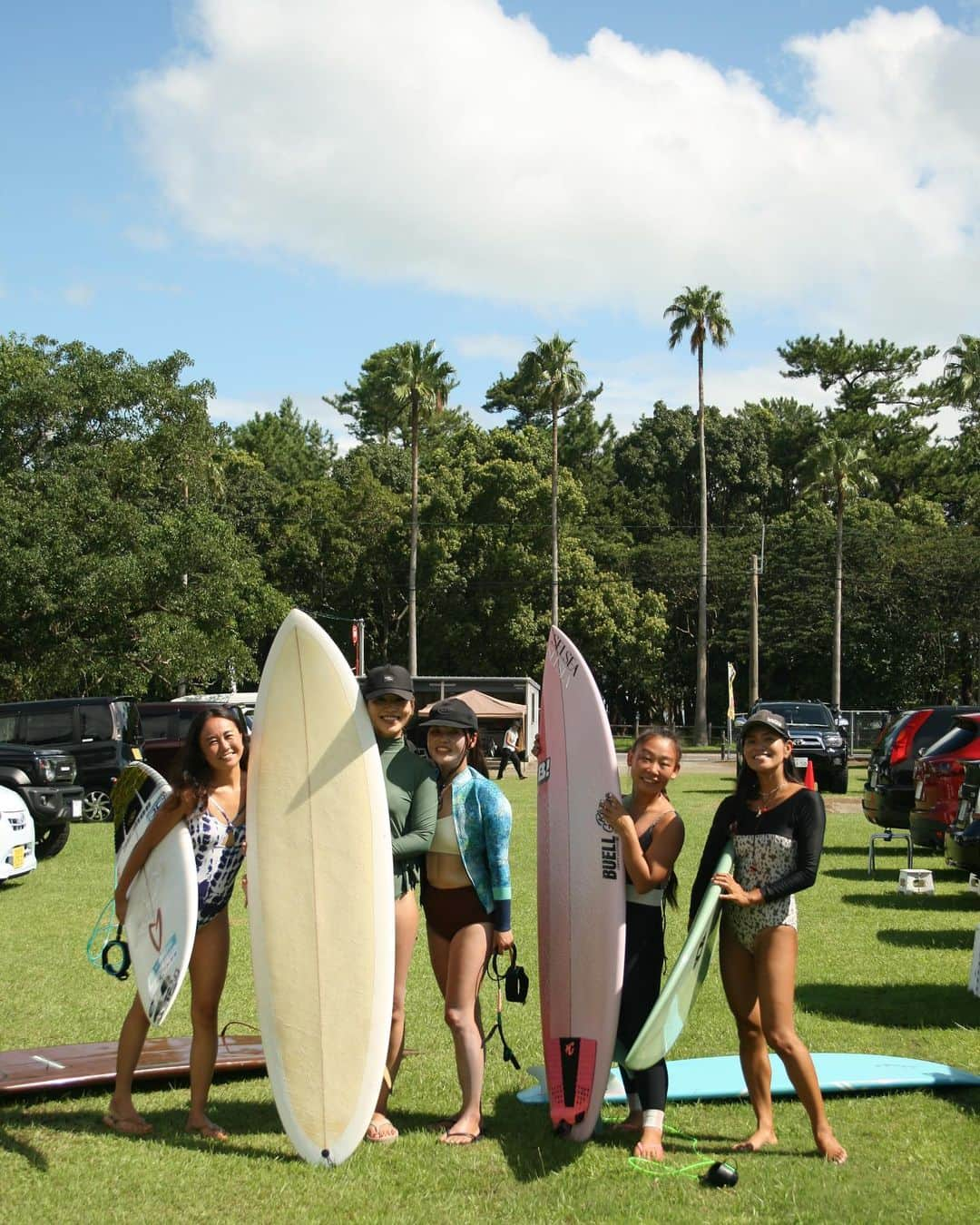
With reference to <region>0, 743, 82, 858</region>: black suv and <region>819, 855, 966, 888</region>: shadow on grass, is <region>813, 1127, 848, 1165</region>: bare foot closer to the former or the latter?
<region>819, 855, 966, 888</region>: shadow on grass

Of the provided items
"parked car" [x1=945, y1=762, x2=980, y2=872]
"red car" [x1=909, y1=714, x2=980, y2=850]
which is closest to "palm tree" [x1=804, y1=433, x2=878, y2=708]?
"red car" [x1=909, y1=714, x2=980, y2=850]

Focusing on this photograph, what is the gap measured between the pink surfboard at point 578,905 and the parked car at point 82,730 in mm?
13700

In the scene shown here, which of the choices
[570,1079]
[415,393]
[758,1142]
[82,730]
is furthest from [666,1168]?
[415,393]

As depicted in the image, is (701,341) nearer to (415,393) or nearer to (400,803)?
(415,393)

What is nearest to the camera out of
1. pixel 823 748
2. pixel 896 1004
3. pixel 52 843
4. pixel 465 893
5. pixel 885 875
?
pixel 465 893

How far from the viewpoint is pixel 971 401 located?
5644cm

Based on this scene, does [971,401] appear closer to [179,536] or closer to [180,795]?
[179,536]

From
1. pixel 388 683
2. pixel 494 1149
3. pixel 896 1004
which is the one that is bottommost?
pixel 896 1004

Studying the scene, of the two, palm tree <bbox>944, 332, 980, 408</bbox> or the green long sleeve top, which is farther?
palm tree <bbox>944, 332, 980, 408</bbox>

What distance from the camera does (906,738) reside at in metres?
14.4

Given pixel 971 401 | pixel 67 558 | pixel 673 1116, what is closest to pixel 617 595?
pixel 971 401

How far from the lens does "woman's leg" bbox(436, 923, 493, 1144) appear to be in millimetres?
4781

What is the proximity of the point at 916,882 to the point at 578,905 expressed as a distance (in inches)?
289

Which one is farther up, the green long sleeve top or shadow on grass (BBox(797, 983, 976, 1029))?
the green long sleeve top
